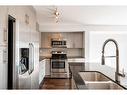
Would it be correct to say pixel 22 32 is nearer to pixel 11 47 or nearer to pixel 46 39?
pixel 11 47

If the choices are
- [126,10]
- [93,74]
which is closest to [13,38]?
[93,74]

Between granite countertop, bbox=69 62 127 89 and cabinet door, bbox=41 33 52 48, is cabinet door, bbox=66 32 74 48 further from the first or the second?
granite countertop, bbox=69 62 127 89

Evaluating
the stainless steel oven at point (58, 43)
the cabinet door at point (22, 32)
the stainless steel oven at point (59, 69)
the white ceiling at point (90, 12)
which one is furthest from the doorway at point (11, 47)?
the stainless steel oven at point (58, 43)

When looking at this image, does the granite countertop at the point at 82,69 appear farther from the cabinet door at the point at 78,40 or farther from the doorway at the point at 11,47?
the cabinet door at the point at 78,40

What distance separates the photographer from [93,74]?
135 inches

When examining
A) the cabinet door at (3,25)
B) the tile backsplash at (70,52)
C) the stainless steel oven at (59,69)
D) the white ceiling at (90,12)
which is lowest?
the stainless steel oven at (59,69)

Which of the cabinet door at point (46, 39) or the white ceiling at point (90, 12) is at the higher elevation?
the white ceiling at point (90, 12)

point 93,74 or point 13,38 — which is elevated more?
point 13,38

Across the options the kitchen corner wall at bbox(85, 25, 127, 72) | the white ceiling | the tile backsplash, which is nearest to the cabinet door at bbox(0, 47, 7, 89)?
the white ceiling
